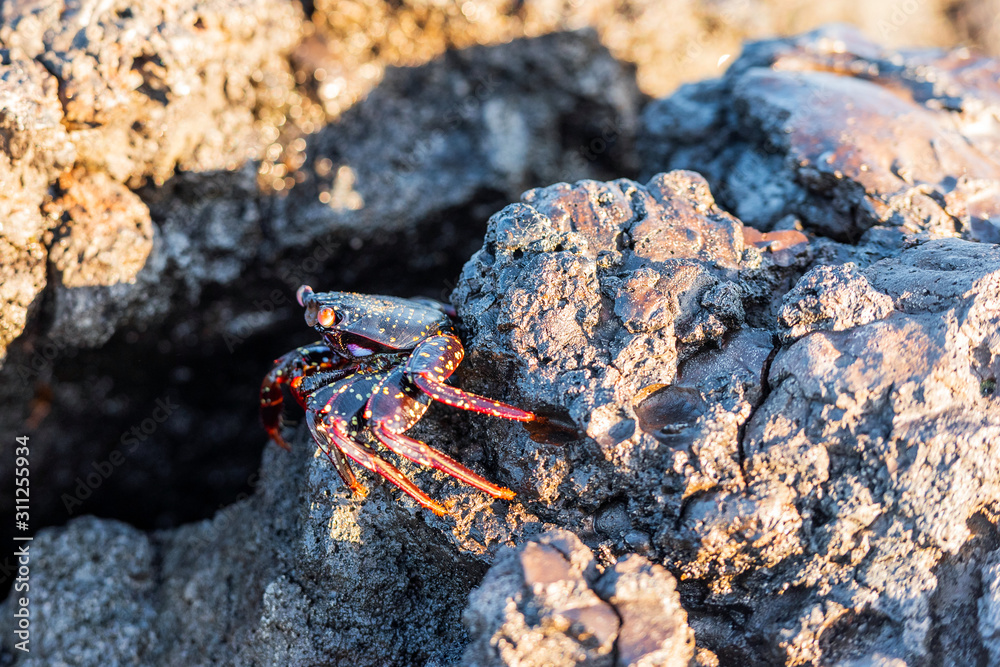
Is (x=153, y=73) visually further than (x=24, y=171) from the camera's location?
Yes

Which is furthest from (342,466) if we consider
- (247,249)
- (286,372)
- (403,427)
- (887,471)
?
(887,471)

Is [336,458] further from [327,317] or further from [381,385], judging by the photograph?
[327,317]

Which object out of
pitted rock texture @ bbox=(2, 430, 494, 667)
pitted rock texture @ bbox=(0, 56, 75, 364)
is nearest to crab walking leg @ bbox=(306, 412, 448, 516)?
pitted rock texture @ bbox=(2, 430, 494, 667)

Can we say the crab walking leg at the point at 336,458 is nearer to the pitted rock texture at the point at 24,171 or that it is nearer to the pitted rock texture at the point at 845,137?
the pitted rock texture at the point at 24,171

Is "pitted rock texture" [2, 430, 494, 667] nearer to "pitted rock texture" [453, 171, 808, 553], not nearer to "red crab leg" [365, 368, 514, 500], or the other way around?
"red crab leg" [365, 368, 514, 500]

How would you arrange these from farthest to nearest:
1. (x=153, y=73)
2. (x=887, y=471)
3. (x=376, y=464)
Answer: (x=153, y=73)
(x=376, y=464)
(x=887, y=471)

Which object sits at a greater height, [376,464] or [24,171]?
[24,171]

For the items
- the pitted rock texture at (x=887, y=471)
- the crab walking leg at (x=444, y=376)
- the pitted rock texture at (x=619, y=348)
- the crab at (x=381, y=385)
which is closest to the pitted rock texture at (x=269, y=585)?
the crab at (x=381, y=385)
